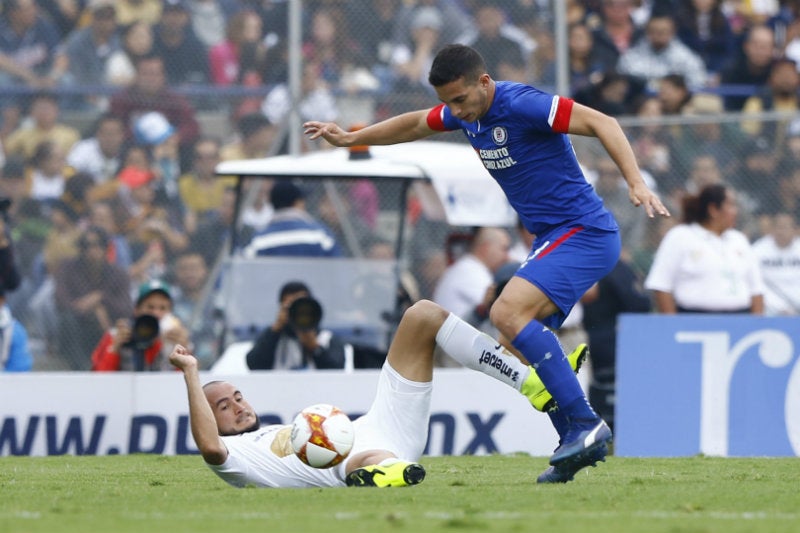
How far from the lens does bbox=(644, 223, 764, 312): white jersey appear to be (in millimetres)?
11648

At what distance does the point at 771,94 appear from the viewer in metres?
14.3

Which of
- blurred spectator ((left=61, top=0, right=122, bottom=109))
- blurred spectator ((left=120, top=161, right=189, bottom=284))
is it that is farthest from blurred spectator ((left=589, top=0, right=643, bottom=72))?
blurred spectator ((left=61, top=0, right=122, bottom=109))

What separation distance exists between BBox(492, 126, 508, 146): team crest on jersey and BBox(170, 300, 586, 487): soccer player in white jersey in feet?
2.76

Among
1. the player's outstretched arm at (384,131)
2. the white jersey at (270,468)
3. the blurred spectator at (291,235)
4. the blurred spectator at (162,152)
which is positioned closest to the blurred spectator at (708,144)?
the blurred spectator at (291,235)

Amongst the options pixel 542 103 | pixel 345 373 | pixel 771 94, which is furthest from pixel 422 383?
pixel 771 94

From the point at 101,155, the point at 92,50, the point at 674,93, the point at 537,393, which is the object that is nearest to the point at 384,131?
the point at 537,393

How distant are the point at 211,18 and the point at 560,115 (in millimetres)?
7180

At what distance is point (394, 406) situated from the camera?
7074 mm

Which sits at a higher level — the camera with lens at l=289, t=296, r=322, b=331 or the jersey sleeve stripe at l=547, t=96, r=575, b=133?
the jersey sleeve stripe at l=547, t=96, r=575, b=133

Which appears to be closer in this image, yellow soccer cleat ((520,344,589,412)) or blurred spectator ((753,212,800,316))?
yellow soccer cleat ((520,344,589,412))

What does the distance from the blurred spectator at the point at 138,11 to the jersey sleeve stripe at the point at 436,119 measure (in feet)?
21.3

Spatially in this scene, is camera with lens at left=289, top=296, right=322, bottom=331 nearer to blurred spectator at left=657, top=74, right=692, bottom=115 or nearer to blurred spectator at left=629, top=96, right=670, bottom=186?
blurred spectator at left=629, top=96, right=670, bottom=186

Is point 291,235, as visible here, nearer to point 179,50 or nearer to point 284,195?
point 284,195

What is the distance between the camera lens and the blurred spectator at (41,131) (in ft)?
42.8
